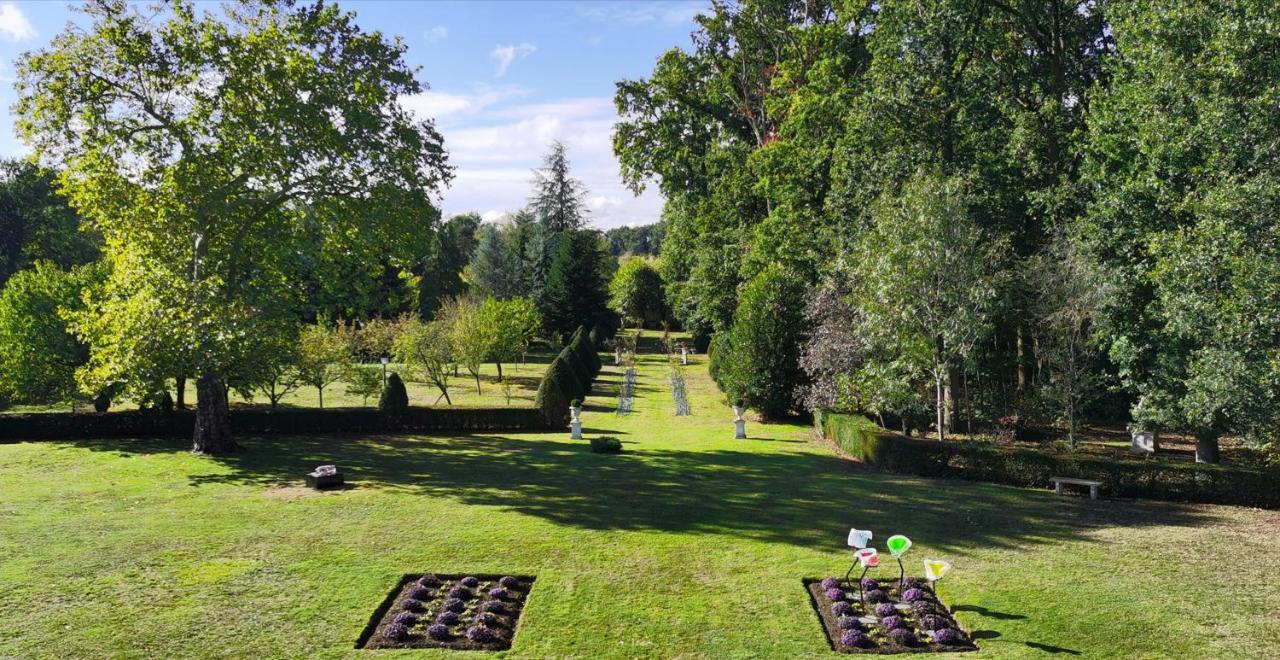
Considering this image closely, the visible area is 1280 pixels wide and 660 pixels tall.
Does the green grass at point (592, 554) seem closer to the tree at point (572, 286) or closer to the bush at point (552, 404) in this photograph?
the bush at point (552, 404)

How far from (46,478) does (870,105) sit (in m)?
25.7

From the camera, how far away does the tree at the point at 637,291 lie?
74.0 metres

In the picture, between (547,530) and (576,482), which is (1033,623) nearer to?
(547,530)

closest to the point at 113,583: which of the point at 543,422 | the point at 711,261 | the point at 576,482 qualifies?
the point at 576,482

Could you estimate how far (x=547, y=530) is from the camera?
42.5ft

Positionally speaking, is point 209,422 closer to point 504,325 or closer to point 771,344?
point 771,344

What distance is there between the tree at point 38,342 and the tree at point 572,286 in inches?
1385

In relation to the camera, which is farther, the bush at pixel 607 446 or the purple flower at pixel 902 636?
the bush at pixel 607 446

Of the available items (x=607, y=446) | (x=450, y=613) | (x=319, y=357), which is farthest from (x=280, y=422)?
(x=450, y=613)

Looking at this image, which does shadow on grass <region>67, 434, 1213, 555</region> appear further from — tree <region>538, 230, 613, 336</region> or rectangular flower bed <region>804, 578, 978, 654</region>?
tree <region>538, 230, 613, 336</region>

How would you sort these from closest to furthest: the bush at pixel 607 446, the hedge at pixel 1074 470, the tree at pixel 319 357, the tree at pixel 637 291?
the hedge at pixel 1074 470 → the bush at pixel 607 446 → the tree at pixel 319 357 → the tree at pixel 637 291

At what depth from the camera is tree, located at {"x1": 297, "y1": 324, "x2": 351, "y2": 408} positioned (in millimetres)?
24781

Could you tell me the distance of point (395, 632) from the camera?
8.61 meters

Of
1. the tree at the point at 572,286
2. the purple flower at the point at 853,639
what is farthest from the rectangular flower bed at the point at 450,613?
the tree at the point at 572,286
